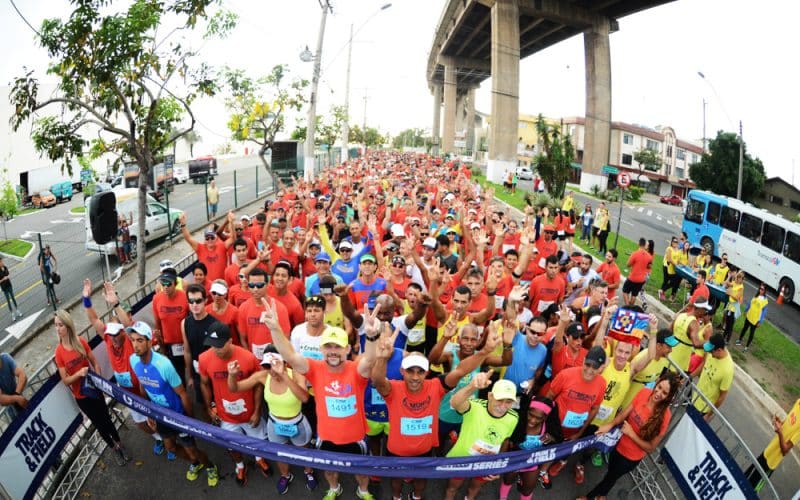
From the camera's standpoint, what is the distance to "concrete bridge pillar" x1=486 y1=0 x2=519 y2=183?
3362 centimetres

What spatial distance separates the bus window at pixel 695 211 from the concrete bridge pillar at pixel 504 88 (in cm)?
1703

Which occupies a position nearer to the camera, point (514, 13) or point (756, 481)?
point (756, 481)

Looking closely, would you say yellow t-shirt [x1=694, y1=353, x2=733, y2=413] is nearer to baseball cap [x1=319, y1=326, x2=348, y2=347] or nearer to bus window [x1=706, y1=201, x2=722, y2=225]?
baseball cap [x1=319, y1=326, x2=348, y2=347]

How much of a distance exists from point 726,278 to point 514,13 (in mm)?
31927

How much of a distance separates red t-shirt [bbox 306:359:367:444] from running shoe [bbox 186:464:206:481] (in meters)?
1.72

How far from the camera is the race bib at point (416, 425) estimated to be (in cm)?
345

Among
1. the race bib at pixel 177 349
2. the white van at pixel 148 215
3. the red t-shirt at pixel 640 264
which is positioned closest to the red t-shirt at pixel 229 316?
the race bib at pixel 177 349

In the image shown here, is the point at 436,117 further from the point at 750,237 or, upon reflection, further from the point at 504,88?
the point at 750,237

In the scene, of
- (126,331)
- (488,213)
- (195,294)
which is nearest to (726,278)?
(488,213)

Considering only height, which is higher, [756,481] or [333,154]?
[333,154]

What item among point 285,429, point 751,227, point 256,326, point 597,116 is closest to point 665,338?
point 285,429

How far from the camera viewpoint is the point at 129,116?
7.26m

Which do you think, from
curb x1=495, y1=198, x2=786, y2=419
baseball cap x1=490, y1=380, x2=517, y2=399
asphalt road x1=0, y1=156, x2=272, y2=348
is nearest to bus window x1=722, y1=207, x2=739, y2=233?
curb x1=495, y1=198, x2=786, y2=419

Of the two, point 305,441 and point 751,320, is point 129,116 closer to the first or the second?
point 305,441
